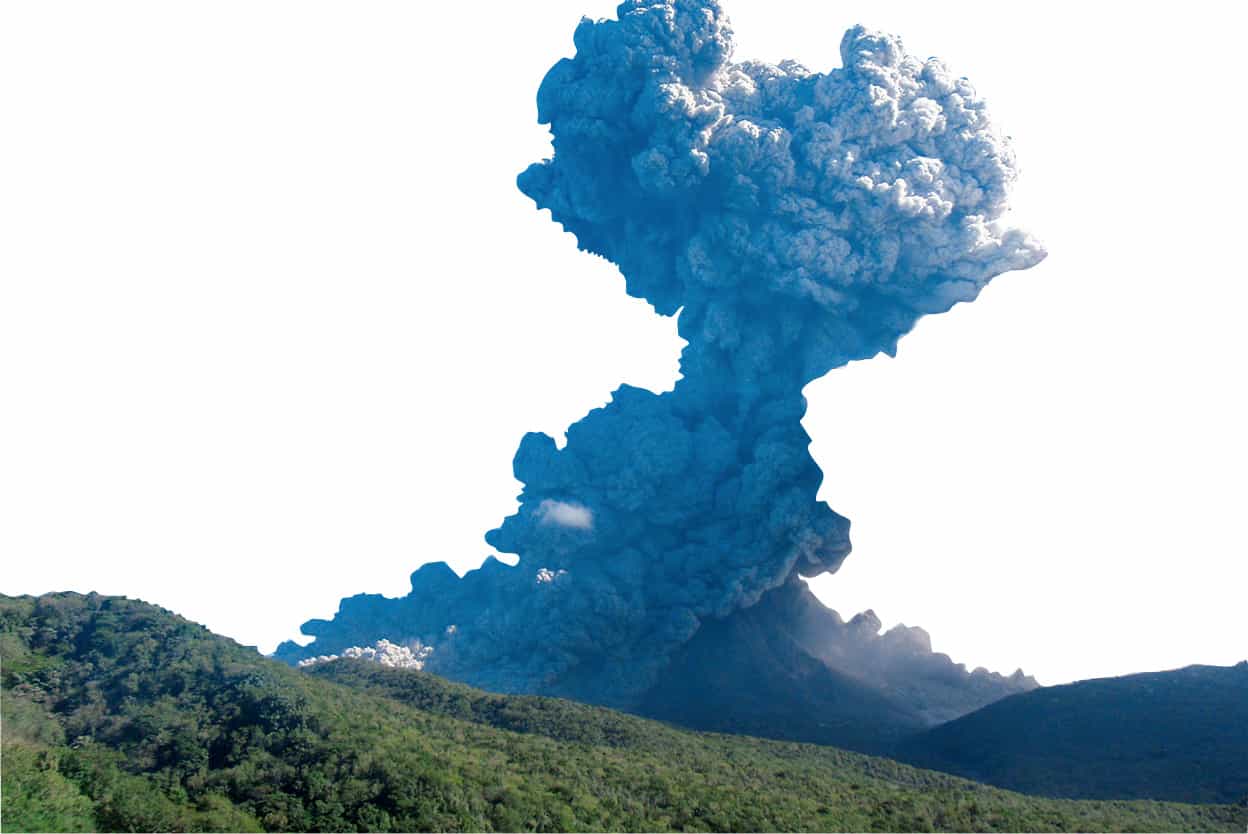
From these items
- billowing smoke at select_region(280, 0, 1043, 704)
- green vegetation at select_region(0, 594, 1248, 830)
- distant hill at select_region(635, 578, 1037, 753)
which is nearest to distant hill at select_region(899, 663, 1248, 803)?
distant hill at select_region(635, 578, 1037, 753)

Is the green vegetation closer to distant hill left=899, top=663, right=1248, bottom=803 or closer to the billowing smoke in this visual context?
distant hill left=899, top=663, right=1248, bottom=803

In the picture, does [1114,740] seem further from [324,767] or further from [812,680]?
[324,767]

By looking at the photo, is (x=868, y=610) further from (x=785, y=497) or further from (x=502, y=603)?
(x=502, y=603)

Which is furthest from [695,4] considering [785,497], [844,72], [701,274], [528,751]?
[528,751]

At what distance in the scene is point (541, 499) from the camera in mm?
73938

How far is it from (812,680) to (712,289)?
78.1ft

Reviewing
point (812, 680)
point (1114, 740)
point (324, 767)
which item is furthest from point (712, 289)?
point (324, 767)

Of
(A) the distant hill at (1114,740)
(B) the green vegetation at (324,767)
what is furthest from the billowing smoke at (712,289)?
(B) the green vegetation at (324,767)

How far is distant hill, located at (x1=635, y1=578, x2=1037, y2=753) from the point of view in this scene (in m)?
64.6

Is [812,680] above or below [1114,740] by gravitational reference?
above

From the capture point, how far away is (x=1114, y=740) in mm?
55094

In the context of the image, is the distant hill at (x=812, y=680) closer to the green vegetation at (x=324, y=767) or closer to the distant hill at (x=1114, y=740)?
the distant hill at (x=1114, y=740)

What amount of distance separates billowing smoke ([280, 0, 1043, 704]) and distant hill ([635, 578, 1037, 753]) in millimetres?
2222

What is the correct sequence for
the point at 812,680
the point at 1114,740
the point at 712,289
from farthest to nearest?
the point at 712,289 → the point at 812,680 → the point at 1114,740
